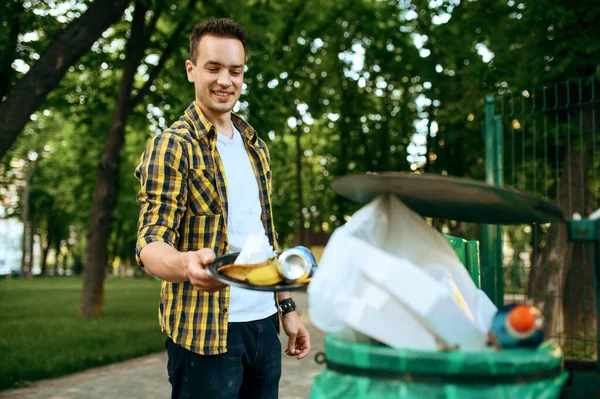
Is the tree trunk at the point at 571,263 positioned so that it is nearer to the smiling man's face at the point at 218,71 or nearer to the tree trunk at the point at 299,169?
the smiling man's face at the point at 218,71

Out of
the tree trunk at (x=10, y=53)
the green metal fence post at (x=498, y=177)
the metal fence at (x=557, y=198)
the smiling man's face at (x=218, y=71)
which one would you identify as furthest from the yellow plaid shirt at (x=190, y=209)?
the tree trunk at (x=10, y=53)

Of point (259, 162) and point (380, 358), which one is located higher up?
point (259, 162)

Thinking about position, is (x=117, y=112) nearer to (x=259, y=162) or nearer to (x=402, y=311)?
(x=259, y=162)

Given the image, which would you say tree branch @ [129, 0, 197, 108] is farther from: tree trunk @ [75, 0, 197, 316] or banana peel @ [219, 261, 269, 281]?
banana peel @ [219, 261, 269, 281]

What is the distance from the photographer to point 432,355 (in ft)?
4.47

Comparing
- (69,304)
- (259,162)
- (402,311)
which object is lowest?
(69,304)

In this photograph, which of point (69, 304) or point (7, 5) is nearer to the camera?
point (7, 5)

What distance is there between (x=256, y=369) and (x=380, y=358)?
133 centimetres

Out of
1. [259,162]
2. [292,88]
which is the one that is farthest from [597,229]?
[292,88]

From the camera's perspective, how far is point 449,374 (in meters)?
1.36

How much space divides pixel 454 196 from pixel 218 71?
1.24m

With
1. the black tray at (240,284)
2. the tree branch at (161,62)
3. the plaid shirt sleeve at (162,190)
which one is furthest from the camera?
the tree branch at (161,62)

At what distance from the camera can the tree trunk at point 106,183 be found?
12.7m

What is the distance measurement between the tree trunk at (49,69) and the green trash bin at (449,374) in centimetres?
624
